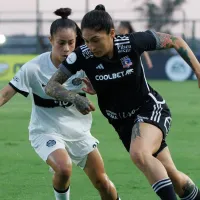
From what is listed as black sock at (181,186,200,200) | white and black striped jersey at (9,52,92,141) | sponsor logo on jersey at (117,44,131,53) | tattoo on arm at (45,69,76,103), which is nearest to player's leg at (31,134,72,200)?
white and black striped jersey at (9,52,92,141)

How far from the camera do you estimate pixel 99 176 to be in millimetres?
7090

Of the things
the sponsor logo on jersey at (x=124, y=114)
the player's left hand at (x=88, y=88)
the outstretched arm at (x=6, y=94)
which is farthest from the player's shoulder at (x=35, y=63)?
the sponsor logo on jersey at (x=124, y=114)

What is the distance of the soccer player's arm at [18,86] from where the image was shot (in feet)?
23.1

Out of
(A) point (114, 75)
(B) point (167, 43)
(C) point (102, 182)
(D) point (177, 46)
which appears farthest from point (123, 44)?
(C) point (102, 182)

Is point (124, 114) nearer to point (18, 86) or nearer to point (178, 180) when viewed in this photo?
point (178, 180)

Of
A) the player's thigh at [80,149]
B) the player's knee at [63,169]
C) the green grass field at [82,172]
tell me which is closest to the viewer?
the player's knee at [63,169]

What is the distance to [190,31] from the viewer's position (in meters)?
33.4

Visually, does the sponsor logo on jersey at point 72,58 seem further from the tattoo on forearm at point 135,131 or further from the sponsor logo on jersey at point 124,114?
the tattoo on forearm at point 135,131

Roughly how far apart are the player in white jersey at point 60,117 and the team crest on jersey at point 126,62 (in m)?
0.79

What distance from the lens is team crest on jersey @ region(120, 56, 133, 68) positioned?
6367 mm

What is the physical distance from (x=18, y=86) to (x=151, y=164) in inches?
65.4

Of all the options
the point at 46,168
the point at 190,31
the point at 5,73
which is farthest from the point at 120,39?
the point at 190,31

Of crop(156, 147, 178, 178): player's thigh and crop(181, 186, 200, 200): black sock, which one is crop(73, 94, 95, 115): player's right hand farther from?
crop(181, 186, 200, 200): black sock

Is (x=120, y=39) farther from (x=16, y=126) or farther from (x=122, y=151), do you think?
(x=16, y=126)
